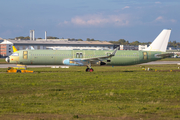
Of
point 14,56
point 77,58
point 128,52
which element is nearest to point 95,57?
point 77,58

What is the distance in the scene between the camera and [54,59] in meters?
50.0

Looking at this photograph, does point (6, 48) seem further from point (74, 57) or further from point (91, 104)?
Result: point (91, 104)

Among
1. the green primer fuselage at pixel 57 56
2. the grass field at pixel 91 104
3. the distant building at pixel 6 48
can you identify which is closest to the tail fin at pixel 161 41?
the green primer fuselage at pixel 57 56

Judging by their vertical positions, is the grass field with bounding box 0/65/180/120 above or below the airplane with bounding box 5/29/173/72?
below

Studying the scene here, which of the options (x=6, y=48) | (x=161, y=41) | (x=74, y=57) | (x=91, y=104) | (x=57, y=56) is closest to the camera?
(x=91, y=104)

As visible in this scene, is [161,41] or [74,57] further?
[161,41]

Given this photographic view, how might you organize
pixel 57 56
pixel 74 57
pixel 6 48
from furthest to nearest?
pixel 6 48 < pixel 74 57 < pixel 57 56

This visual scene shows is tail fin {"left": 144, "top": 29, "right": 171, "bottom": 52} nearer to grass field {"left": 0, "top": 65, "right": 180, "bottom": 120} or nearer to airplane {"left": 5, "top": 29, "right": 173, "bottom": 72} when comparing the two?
airplane {"left": 5, "top": 29, "right": 173, "bottom": 72}

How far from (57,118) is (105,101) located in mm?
7102

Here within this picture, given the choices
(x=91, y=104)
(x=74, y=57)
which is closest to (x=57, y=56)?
(x=74, y=57)

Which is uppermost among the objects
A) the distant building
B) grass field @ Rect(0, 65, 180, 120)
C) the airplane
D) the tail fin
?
the distant building

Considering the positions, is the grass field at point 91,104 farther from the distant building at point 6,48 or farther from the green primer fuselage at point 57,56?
the distant building at point 6,48

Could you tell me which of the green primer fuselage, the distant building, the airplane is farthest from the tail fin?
the distant building

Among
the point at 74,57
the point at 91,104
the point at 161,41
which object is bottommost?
the point at 91,104
